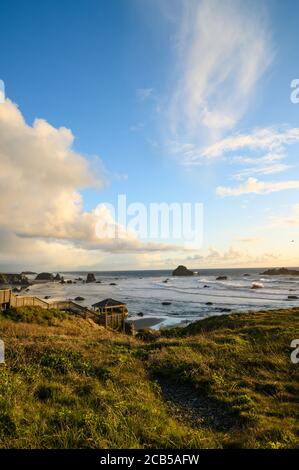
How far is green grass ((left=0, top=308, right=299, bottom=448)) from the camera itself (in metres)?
5.38

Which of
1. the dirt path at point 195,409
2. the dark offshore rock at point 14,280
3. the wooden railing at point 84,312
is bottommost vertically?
the dark offshore rock at point 14,280

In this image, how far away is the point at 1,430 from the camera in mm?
5344

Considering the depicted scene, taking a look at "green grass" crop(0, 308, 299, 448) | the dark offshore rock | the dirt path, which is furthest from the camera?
the dark offshore rock

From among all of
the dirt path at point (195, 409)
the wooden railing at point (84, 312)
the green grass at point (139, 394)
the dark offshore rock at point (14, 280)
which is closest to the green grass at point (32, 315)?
the wooden railing at point (84, 312)

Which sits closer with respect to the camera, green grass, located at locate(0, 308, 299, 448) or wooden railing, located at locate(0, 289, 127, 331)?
green grass, located at locate(0, 308, 299, 448)

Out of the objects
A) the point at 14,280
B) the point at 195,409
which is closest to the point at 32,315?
the point at 195,409

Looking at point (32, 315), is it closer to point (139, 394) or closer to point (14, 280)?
point (139, 394)

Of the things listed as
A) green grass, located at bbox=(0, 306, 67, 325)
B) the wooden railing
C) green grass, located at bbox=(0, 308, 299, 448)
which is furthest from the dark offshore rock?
green grass, located at bbox=(0, 308, 299, 448)

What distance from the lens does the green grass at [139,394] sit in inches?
212

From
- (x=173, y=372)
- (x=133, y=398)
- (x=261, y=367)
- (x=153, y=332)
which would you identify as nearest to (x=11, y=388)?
(x=133, y=398)

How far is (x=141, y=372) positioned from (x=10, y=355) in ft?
14.5

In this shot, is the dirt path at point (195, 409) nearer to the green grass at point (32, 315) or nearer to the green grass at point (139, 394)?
the green grass at point (139, 394)

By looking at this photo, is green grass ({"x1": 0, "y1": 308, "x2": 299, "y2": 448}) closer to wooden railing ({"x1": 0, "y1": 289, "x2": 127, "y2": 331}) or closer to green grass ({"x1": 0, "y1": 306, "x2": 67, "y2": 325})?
green grass ({"x1": 0, "y1": 306, "x2": 67, "y2": 325})

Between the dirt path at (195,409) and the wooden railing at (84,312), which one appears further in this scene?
the wooden railing at (84,312)
